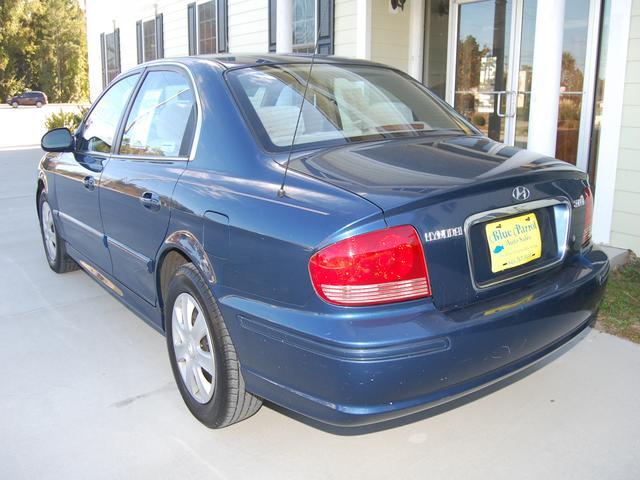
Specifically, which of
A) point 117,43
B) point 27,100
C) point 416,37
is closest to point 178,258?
point 416,37

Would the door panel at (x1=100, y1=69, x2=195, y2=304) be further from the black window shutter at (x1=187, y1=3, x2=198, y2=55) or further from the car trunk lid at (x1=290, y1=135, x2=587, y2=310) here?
the black window shutter at (x1=187, y1=3, x2=198, y2=55)

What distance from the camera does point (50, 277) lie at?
5094 mm

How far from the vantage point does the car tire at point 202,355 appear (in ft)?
8.23

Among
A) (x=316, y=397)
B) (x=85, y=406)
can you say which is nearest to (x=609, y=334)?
(x=316, y=397)

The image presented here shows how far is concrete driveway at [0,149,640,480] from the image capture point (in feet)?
8.29

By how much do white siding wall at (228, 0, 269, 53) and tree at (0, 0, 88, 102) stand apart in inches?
1765

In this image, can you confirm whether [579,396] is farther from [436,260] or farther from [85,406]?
[85,406]

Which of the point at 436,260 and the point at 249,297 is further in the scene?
the point at 249,297

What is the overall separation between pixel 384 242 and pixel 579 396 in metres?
1.62

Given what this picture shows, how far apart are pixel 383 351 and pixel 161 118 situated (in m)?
1.89

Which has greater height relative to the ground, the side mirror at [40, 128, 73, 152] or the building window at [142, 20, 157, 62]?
the building window at [142, 20, 157, 62]

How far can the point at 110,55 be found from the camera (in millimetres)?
16516

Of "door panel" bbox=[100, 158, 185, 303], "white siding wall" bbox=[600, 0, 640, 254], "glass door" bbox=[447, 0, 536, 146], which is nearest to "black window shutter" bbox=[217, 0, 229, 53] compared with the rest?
"glass door" bbox=[447, 0, 536, 146]

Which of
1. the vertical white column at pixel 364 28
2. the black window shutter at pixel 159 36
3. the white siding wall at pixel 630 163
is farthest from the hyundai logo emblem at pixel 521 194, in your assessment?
the black window shutter at pixel 159 36
